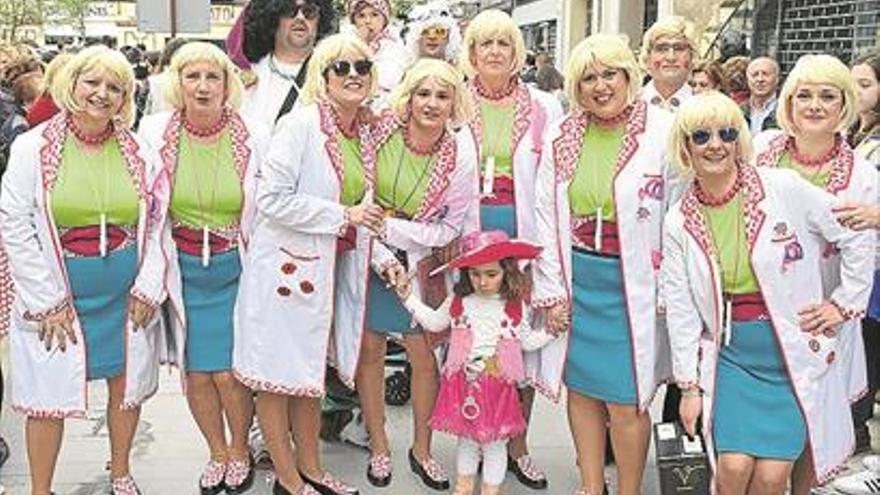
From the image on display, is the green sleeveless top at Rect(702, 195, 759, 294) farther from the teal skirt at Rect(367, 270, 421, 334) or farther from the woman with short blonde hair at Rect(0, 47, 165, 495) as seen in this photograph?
the woman with short blonde hair at Rect(0, 47, 165, 495)

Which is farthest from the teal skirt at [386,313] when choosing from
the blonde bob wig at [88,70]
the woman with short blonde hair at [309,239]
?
the blonde bob wig at [88,70]

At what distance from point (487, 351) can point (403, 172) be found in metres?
0.73

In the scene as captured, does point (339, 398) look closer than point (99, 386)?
Yes

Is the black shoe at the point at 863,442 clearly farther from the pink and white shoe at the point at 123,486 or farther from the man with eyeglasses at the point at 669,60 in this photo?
the pink and white shoe at the point at 123,486

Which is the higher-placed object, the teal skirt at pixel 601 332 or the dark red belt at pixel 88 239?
the dark red belt at pixel 88 239

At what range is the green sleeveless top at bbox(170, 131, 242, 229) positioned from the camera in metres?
3.84

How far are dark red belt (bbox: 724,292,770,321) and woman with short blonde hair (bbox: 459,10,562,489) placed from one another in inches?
38.3

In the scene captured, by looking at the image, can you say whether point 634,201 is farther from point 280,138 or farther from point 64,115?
point 64,115

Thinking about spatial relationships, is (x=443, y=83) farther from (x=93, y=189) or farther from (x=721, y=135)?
(x=93, y=189)

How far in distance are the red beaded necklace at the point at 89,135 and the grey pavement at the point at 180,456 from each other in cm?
145

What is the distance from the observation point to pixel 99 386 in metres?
5.61

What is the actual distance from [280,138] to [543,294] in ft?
3.57

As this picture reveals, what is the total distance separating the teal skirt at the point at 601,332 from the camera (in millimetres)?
3721

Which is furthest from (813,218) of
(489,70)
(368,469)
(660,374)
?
(368,469)
